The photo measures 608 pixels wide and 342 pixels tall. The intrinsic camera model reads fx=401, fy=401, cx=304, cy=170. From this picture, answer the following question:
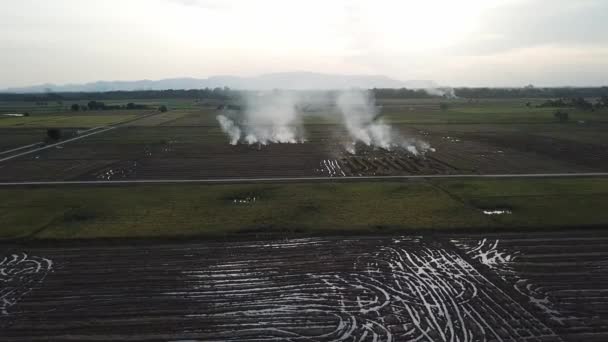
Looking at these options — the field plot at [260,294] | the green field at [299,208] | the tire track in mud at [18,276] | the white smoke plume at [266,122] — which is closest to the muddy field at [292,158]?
the white smoke plume at [266,122]

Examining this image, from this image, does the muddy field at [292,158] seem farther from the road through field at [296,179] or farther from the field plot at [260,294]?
the field plot at [260,294]

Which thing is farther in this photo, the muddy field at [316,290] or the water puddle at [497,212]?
the water puddle at [497,212]

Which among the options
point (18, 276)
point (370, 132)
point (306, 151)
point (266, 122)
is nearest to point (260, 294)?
point (18, 276)

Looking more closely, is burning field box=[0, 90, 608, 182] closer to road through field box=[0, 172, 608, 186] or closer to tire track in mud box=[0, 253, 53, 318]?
road through field box=[0, 172, 608, 186]

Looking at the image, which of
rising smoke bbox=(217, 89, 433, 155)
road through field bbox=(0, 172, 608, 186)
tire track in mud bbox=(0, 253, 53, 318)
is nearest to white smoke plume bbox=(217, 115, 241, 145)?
rising smoke bbox=(217, 89, 433, 155)

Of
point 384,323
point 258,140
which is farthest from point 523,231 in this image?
point 258,140

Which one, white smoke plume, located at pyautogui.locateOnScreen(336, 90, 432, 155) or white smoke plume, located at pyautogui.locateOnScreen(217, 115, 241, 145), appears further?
white smoke plume, located at pyautogui.locateOnScreen(217, 115, 241, 145)
